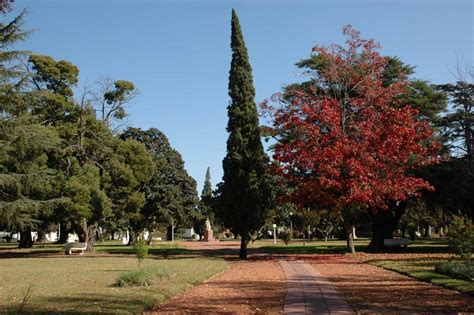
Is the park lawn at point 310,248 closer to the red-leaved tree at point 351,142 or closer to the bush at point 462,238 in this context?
the red-leaved tree at point 351,142

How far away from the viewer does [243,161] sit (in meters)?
25.7

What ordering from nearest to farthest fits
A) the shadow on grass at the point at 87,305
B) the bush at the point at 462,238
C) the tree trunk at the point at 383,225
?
the shadow on grass at the point at 87,305 < the bush at the point at 462,238 < the tree trunk at the point at 383,225

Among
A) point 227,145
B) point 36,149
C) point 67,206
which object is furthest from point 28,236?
point 227,145

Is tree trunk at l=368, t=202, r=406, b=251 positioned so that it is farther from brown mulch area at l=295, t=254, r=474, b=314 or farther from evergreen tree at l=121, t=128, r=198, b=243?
evergreen tree at l=121, t=128, r=198, b=243

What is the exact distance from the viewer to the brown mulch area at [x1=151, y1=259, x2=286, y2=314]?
31.6ft

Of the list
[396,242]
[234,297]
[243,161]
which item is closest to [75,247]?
[243,161]

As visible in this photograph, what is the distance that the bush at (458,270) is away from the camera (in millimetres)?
13555

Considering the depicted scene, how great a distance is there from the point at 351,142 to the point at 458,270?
10.7m

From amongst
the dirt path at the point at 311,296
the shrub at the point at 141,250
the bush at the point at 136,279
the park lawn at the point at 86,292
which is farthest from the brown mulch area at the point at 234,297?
the shrub at the point at 141,250

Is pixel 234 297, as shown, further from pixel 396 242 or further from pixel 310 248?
pixel 310 248

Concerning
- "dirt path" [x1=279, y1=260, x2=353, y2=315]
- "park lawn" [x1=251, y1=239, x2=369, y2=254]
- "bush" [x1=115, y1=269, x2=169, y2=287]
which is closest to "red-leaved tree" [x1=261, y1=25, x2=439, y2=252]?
"park lawn" [x1=251, y1=239, x2=369, y2=254]

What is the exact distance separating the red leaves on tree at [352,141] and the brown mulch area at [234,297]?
27.5 feet

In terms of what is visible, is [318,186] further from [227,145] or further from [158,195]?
[158,195]

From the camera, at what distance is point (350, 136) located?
25.5 m
